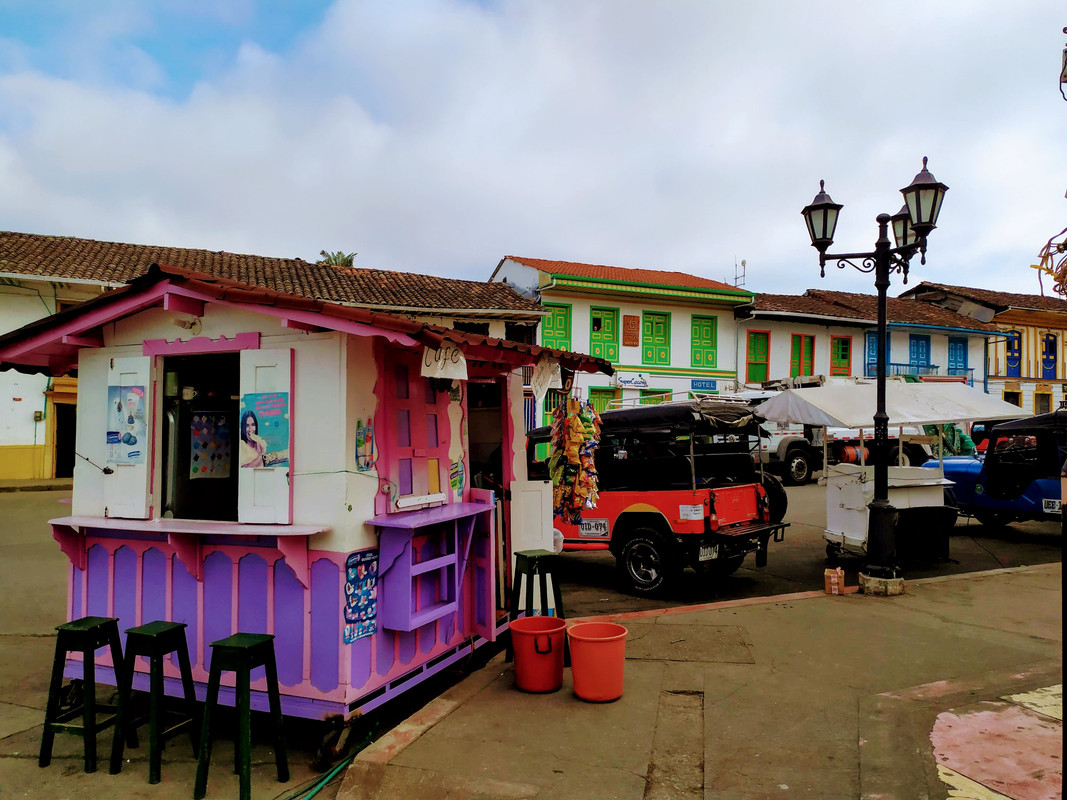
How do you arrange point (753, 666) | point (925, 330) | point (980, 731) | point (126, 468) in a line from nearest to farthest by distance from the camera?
point (980, 731)
point (126, 468)
point (753, 666)
point (925, 330)

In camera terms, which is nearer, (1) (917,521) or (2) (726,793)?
(2) (726,793)

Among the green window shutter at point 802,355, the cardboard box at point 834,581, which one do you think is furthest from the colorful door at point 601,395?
the cardboard box at point 834,581

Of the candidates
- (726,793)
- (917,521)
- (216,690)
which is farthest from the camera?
(917,521)

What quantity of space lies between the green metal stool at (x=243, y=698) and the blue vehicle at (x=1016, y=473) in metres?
11.2

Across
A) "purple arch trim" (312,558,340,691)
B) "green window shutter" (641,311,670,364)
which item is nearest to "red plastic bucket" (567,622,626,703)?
"purple arch trim" (312,558,340,691)

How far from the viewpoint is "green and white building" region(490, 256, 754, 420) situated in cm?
2306

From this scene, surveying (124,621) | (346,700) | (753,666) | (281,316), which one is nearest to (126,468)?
(124,621)

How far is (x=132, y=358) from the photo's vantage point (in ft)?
17.1

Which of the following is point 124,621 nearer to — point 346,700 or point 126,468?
point 126,468

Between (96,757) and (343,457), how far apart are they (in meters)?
2.38

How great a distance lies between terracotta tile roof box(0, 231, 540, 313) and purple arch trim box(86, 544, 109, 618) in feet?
43.3

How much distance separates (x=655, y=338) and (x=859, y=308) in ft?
34.5

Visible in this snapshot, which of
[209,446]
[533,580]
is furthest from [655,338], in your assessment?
[209,446]

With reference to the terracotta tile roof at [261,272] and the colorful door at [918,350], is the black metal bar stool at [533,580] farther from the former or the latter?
the colorful door at [918,350]
